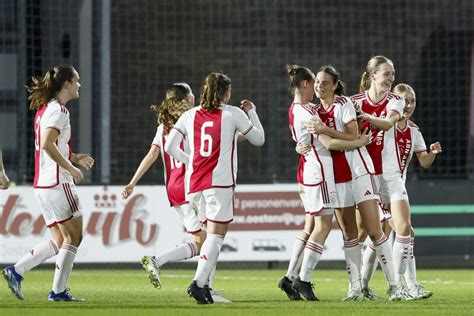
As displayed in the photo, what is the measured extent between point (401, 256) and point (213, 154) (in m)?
1.90

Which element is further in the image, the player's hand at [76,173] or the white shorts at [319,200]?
the white shorts at [319,200]

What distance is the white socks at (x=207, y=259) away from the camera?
394 inches

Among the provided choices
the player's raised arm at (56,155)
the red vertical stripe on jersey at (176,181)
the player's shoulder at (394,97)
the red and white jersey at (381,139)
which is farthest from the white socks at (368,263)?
the player's raised arm at (56,155)

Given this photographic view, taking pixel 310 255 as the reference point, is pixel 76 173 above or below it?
above

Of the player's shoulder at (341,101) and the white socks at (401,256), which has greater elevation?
the player's shoulder at (341,101)

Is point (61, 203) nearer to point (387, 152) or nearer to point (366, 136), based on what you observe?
point (366, 136)

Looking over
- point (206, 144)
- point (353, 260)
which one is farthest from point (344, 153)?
point (206, 144)

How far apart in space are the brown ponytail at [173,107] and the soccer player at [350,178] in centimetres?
138

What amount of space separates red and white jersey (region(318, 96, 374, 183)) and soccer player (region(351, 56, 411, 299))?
205 millimetres

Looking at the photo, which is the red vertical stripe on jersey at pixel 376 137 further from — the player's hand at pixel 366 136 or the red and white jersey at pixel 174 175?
the red and white jersey at pixel 174 175

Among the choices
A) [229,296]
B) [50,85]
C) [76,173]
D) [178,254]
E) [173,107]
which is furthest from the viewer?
[229,296]

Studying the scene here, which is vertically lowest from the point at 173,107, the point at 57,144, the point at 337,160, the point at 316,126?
the point at 337,160

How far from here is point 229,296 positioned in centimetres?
1181

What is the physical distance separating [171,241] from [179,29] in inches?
288
